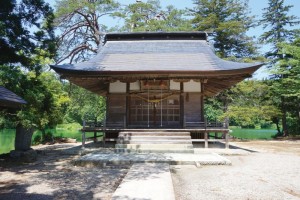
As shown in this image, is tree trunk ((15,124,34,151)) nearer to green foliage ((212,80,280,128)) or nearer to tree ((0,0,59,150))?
tree ((0,0,59,150))

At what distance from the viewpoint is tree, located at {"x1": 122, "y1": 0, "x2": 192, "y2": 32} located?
27.4 metres

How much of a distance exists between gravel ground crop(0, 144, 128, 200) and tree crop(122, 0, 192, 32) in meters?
20.9

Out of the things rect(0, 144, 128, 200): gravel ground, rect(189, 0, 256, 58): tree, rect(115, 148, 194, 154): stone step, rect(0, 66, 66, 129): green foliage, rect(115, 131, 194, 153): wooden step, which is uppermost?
rect(189, 0, 256, 58): tree

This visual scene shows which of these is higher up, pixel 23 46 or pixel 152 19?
pixel 152 19

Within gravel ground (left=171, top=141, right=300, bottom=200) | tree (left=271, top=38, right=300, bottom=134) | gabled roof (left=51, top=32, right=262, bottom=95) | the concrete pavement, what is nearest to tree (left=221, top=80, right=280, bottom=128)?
tree (left=271, top=38, right=300, bottom=134)

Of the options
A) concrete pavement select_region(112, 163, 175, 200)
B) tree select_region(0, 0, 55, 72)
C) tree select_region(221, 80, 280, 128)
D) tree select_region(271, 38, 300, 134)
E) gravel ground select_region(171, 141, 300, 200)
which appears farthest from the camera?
tree select_region(271, 38, 300, 134)

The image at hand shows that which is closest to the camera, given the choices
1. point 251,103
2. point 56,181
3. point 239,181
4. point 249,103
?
Answer: point 239,181

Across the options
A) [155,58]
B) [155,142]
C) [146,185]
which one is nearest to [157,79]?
[155,58]

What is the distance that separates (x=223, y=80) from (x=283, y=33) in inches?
732

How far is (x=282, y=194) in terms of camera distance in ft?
18.1

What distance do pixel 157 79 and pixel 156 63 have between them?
908mm

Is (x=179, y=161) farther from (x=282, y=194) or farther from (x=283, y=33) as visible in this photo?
(x=283, y=33)

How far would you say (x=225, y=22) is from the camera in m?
25.4

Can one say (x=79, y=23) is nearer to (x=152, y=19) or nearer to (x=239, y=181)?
(x=152, y=19)
